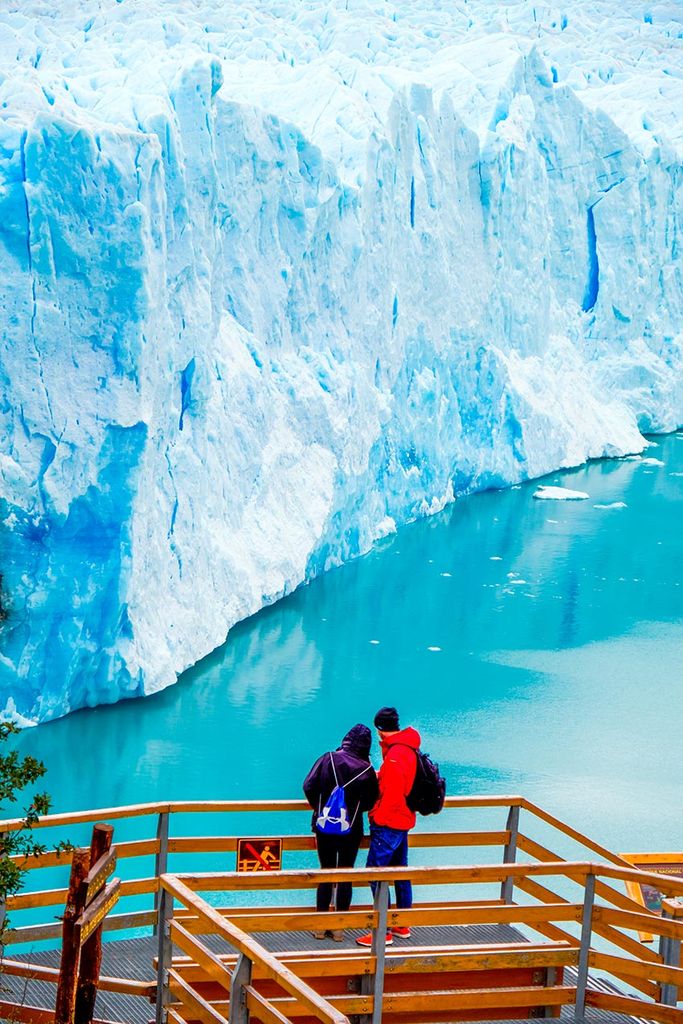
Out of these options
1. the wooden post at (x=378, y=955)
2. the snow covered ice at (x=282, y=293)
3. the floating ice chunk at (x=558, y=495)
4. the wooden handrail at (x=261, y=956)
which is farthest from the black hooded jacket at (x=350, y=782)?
the floating ice chunk at (x=558, y=495)

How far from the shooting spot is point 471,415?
2177cm

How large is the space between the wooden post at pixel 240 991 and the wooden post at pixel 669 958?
152 centimetres

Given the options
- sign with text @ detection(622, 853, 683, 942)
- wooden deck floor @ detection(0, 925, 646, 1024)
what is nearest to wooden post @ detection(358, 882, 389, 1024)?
wooden deck floor @ detection(0, 925, 646, 1024)

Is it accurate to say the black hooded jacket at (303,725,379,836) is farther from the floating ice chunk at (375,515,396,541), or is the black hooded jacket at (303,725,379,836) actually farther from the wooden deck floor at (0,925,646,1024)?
the floating ice chunk at (375,515,396,541)

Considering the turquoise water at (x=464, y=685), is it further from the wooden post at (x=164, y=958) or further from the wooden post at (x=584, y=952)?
the wooden post at (x=164, y=958)

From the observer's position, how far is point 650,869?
18.6 feet

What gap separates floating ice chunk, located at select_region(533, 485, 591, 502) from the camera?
74.4 ft

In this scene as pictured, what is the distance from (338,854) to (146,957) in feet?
2.42

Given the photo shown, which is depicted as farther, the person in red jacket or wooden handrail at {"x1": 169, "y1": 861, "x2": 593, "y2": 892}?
the person in red jacket

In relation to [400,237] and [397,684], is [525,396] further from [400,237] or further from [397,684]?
[397,684]

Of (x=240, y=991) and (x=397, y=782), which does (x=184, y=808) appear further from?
(x=240, y=991)

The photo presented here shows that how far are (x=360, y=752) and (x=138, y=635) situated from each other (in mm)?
8940

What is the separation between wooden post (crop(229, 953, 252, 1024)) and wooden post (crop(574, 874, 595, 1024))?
4.24 feet

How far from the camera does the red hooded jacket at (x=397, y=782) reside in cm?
436
